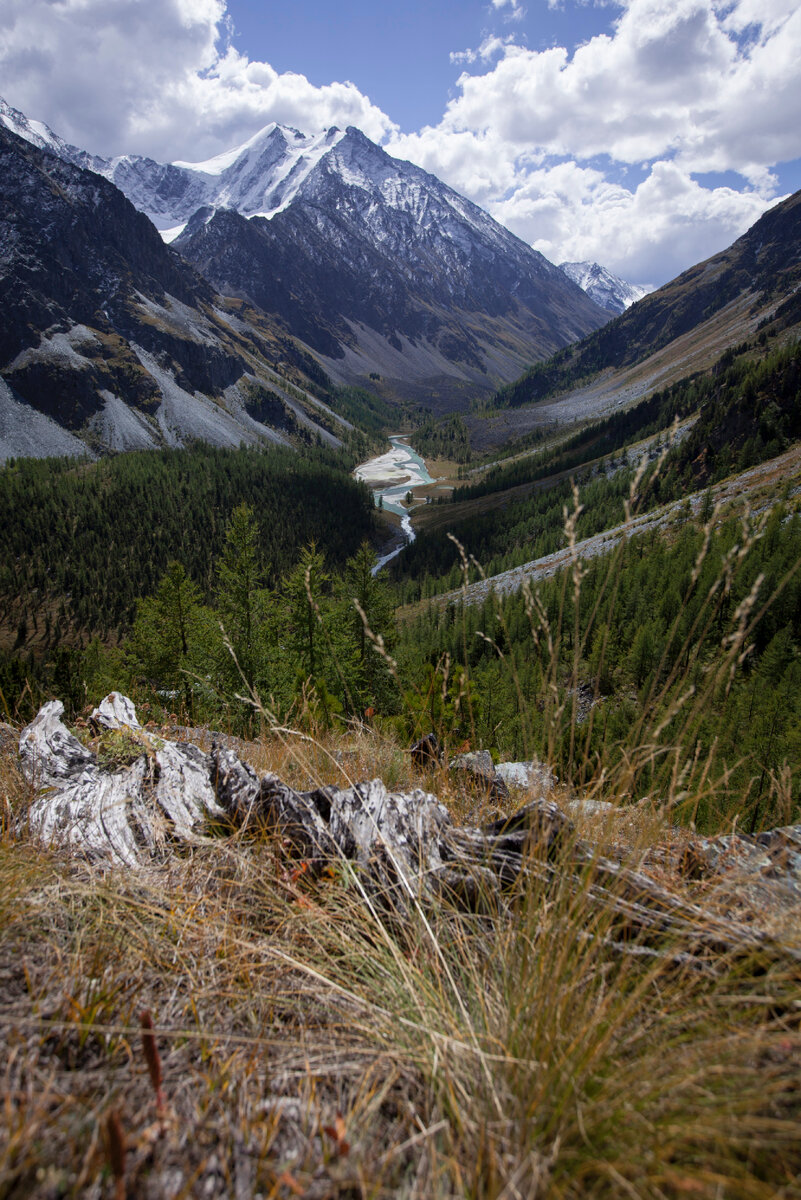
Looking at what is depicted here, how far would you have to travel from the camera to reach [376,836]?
296 cm

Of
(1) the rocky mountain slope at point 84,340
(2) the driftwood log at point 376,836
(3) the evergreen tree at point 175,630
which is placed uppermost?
(1) the rocky mountain slope at point 84,340

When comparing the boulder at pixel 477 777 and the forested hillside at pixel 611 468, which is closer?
the boulder at pixel 477 777

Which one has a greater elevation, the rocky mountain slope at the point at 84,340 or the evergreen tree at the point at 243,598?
the rocky mountain slope at the point at 84,340

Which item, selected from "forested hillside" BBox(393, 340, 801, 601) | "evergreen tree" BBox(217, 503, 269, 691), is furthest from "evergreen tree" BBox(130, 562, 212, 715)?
"forested hillside" BBox(393, 340, 801, 601)

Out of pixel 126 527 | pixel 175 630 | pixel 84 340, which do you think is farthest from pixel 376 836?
pixel 84 340

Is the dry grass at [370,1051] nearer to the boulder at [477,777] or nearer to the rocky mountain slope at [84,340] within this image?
the boulder at [477,777]

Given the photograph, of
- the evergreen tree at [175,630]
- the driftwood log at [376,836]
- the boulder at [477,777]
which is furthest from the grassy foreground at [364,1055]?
the evergreen tree at [175,630]

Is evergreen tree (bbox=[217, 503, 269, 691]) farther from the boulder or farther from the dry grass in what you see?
the dry grass

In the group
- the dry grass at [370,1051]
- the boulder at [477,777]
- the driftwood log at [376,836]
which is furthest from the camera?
the boulder at [477,777]

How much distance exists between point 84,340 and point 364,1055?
20153cm

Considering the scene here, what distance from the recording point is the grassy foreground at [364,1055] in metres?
1.34

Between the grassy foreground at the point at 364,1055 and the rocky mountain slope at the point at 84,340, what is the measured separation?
16567 centimetres

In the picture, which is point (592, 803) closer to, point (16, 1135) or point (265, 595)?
point (16, 1135)

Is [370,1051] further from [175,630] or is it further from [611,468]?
[611,468]
